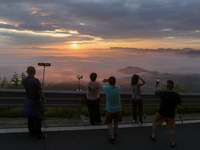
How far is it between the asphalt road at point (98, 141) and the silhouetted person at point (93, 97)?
54cm

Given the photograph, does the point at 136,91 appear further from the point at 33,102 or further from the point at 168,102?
the point at 33,102

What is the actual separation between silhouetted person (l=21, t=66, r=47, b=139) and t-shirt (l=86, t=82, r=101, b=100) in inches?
56.8

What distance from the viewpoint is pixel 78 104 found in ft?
21.0

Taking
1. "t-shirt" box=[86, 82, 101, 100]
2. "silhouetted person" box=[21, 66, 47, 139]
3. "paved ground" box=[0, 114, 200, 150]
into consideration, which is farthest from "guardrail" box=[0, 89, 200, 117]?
"silhouetted person" box=[21, 66, 47, 139]

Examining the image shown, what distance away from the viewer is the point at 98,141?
193 inches

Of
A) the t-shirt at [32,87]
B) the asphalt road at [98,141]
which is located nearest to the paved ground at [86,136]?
the asphalt road at [98,141]

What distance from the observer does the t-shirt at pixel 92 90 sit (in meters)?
5.78

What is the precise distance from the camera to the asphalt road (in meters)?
4.55

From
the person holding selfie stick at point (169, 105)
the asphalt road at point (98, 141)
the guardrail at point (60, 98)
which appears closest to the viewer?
the asphalt road at point (98, 141)

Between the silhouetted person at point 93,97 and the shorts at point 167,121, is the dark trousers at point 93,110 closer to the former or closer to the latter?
the silhouetted person at point 93,97

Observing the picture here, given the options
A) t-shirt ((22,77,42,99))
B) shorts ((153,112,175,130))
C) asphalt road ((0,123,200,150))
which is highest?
t-shirt ((22,77,42,99))

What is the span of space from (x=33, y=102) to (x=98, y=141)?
1866 millimetres

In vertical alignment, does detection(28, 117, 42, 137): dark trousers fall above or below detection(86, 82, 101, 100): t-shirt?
below

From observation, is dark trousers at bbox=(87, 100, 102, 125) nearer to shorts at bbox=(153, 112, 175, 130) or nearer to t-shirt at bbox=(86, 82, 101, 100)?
t-shirt at bbox=(86, 82, 101, 100)
